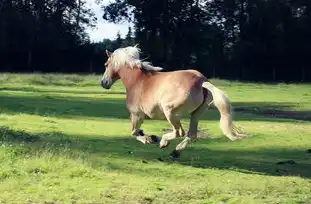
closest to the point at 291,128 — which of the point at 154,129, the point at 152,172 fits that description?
the point at 154,129

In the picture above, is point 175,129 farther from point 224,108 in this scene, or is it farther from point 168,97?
point 224,108

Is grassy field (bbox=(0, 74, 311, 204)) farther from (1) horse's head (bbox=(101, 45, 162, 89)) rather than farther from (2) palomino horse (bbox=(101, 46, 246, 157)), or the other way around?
(1) horse's head (bbox=(101, 45, 162, 89))

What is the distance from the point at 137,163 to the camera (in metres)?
11.6

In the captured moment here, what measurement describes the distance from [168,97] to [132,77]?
4.82ft

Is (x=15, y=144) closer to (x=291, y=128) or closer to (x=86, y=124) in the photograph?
(x=86, y=124)

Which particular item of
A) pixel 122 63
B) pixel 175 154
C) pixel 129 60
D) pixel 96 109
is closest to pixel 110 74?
pixel 122 63

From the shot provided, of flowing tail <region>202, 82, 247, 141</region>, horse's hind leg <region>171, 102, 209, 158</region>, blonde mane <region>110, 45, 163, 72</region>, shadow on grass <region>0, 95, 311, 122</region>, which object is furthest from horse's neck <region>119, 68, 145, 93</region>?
shadow on grass <region>0, 95, 311, 122</region>

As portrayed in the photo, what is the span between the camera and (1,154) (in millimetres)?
10867

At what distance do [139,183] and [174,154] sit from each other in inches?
117

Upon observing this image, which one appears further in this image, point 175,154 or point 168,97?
point 175,154

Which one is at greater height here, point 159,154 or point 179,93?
point 179,93

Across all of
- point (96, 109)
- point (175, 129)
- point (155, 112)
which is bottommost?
point (96, 109)

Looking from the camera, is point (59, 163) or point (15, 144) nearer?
point (59, 163)

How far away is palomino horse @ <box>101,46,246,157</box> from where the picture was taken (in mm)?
11625
